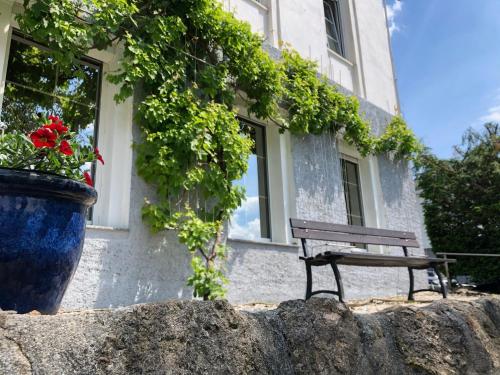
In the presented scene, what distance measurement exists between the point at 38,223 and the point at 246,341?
1.01m

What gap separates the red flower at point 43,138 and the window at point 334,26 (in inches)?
275

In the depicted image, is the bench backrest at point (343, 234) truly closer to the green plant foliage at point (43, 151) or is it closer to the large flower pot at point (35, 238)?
the green plant foliage at point (43, 151)

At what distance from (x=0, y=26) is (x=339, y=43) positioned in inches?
249

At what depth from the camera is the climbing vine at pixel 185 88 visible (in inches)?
152

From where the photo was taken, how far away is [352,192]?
7.29 m

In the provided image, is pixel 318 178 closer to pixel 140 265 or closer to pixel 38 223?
pixel 140 265

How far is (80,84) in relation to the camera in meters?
4.11

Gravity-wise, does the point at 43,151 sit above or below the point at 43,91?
below

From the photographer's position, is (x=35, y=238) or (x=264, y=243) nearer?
(x=35, y=238)

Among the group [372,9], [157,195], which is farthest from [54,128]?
[372,9]

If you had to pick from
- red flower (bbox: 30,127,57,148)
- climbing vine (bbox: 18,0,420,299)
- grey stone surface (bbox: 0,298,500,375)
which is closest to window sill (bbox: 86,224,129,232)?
climbing vine (bbox: 18,0,420,299)

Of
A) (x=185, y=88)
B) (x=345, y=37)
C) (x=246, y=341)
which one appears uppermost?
(x=345, y=37)

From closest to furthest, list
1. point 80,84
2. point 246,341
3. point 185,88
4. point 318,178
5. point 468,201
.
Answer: point 246,341
point 80,84
point 185,88
point 318,178
point 468,201

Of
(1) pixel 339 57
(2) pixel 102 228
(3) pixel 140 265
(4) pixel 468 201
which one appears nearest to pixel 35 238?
(2) pixel 102 228
